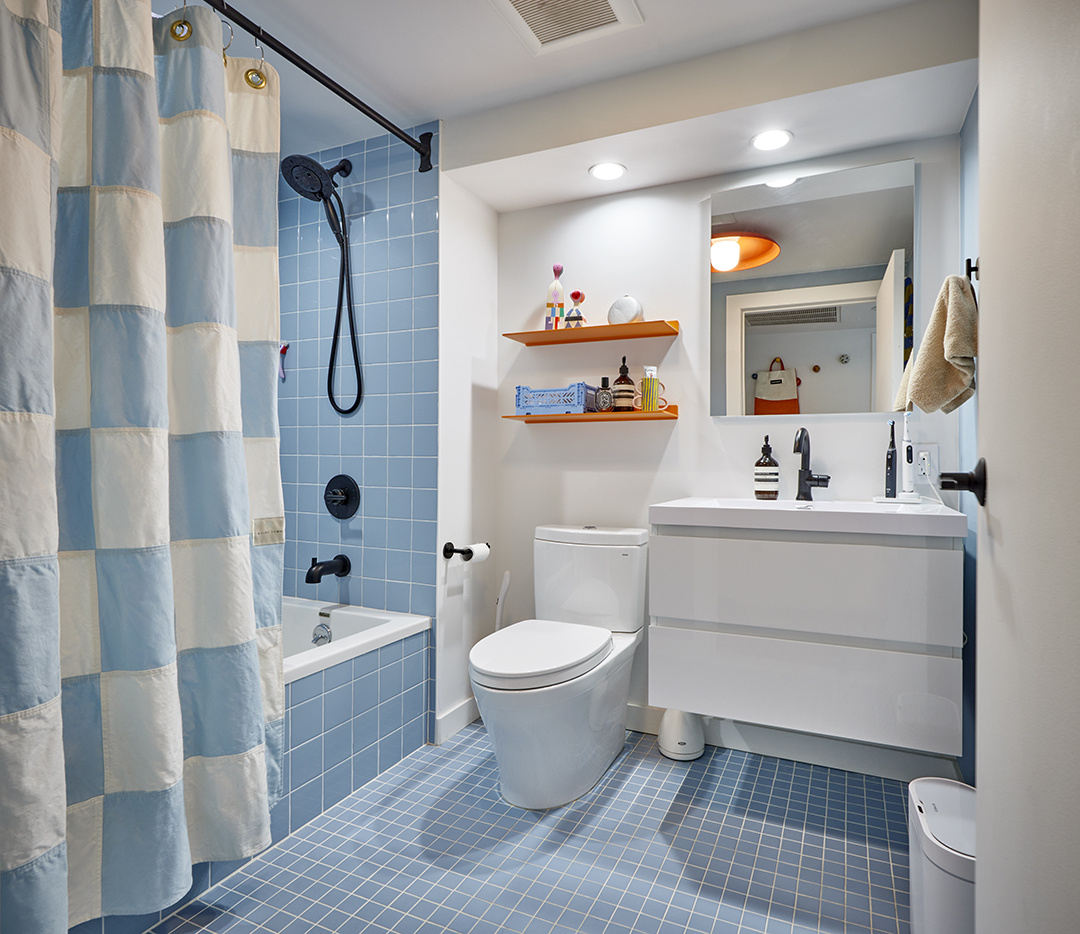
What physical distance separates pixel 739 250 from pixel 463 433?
4.07 feet

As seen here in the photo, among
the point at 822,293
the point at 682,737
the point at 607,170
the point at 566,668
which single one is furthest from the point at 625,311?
the point at 682,737

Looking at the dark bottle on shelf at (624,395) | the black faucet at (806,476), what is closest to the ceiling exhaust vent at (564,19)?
the dark bottle on shelf at (624,395)

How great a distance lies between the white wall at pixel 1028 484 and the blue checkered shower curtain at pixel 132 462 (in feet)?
4.30

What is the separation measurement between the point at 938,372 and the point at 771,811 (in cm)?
133

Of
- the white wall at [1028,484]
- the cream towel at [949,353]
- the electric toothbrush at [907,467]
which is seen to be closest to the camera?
the white wall at [1028,484]

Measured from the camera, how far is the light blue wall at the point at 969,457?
1849mm

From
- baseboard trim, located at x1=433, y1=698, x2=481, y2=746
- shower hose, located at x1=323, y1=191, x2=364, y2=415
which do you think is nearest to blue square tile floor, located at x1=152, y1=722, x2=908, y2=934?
baseboard trim, located at x1=433, y1=698, x2=481, y2=746

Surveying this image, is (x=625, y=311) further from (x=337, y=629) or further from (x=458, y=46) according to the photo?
(x=337, y=629)

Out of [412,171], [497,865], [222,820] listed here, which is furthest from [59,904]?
[412,171]

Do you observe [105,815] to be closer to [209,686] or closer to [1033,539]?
[209,686]

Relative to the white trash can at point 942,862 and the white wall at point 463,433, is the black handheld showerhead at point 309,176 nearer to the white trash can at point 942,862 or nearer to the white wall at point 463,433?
the white wall at point 463,433

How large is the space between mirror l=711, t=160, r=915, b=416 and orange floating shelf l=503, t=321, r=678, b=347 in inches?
8.4

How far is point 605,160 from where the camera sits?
232cm

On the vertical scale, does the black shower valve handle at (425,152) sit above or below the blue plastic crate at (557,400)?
above
